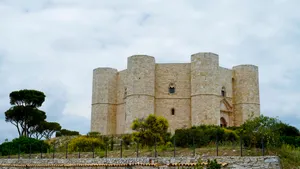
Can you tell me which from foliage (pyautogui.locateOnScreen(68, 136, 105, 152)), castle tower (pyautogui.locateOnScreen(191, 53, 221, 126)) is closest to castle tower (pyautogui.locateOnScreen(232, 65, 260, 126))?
castle tower (pyautogui.locateOnScreen(191, 53, 221, 126))

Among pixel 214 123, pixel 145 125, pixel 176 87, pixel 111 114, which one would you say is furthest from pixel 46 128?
pixel 145 125

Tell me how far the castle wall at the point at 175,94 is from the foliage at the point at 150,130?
1135 cm

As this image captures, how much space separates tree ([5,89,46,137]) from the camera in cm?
4150

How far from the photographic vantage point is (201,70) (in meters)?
36.0

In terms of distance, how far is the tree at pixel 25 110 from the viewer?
136ft

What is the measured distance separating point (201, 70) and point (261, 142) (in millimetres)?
22517

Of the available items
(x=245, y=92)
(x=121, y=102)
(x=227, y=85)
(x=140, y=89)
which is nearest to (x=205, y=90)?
(x=227, y=85)

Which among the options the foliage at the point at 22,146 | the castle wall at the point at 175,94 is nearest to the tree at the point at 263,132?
the foliage at the point at 22,146

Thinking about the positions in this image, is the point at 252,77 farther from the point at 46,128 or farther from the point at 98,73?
the point at 46,128

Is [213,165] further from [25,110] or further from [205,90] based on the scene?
[25,110]

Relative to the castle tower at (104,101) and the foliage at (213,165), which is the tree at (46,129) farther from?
the foliage at (213,165)

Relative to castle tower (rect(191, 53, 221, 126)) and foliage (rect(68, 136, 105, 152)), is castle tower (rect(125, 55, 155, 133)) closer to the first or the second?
castle tower (rect(191, 53, 221, 126))

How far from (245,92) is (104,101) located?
42.8ft

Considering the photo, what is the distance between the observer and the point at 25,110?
4166 cm
